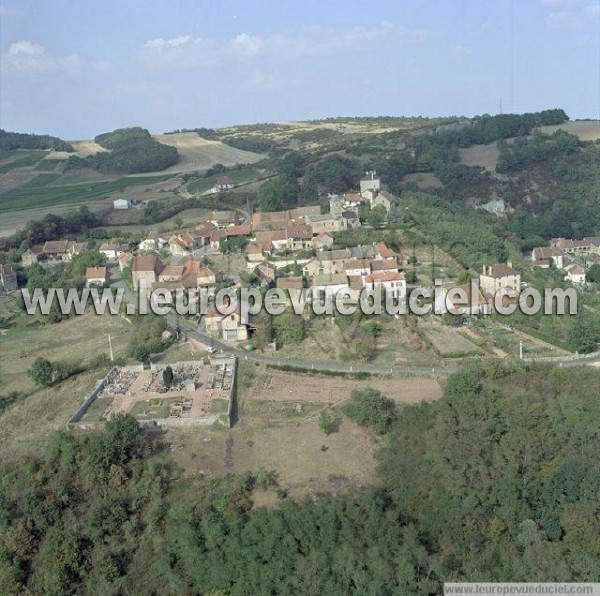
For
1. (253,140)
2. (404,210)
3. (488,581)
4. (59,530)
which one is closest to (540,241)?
(404,210)

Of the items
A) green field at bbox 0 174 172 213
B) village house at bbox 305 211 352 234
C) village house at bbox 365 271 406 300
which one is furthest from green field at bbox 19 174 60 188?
village house at bbox 365 271 406 300

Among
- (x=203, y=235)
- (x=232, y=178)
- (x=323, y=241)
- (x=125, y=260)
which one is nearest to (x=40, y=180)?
(x=232, y=178)

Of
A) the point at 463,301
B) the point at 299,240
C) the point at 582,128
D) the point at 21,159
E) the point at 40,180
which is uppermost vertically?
the point at 582,128

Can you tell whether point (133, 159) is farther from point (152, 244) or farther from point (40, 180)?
point (152, 244)

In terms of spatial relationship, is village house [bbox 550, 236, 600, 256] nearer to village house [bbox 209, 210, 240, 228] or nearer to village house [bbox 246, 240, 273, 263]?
village house [bbox 246, 240, 273, 263]

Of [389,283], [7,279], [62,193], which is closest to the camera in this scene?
[389,283]

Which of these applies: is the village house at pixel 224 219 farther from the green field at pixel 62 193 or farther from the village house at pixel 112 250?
the green field at pixel 62 193

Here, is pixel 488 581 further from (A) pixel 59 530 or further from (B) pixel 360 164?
(B) pixel 360 164
